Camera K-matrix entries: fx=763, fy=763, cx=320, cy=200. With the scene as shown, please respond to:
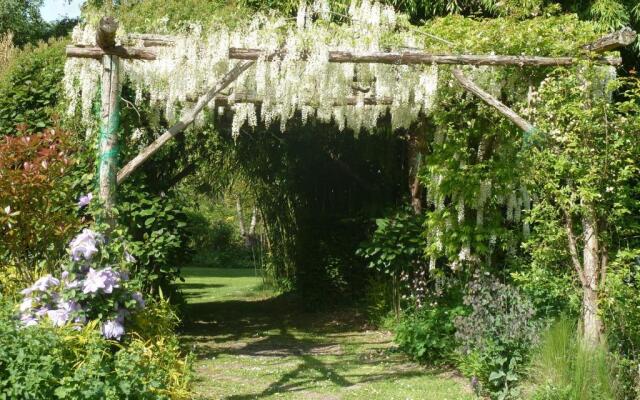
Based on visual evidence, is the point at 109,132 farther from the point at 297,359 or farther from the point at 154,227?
the point at 297,359

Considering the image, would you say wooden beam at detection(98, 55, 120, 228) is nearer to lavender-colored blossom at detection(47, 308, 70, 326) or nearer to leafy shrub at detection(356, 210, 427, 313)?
lavender-colored blossom at detection(47, 308, 70, 326)

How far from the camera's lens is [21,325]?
448cm

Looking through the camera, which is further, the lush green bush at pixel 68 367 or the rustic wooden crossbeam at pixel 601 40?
the rustic wooden crossbeam at pixel 601 40

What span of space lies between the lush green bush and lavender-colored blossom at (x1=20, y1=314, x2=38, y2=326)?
7 cm

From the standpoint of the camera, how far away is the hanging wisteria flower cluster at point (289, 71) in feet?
19.9

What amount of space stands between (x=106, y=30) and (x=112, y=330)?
2006mm

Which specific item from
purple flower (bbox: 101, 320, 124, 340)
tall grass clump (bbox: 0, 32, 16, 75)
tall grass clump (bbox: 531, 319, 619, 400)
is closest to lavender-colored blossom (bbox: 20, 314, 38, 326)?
purple flower (bbox: 101, 320, 124, 340)

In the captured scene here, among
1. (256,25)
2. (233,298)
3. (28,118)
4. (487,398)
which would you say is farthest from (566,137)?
(233,298)

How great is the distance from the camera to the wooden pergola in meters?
5.45

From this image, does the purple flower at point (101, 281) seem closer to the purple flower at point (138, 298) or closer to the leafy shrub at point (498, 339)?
the purple flower at point (138, 298)

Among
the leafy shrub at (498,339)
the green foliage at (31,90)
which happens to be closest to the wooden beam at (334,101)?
the green foliage at (31,90)

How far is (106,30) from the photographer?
516 centimetres

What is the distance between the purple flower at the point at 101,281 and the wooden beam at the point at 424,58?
193cm

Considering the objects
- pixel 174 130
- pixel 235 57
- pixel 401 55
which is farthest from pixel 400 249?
pixel 174 130
